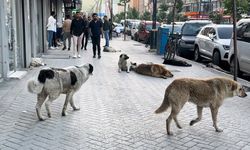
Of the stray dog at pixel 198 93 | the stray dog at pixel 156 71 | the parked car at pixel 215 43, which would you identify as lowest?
the stray dog at pixel 156 71

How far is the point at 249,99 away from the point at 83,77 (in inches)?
168

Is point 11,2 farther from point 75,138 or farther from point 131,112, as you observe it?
point 75,138

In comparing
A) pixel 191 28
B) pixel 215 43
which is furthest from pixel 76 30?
pixel 191 28

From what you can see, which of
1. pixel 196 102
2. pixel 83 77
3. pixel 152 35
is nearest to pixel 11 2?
pixel 83 77

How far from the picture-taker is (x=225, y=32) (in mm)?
16359

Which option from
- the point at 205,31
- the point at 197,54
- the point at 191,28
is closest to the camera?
the point at 205,31

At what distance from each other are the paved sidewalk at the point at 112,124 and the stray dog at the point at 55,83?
360 millimetres

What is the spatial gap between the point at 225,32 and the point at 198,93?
35.3 ft

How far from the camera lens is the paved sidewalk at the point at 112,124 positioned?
5.84 metres

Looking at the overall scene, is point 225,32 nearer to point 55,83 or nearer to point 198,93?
point 198,93

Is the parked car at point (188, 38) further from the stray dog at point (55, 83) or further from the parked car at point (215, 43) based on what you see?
the stray dog at point (55, 83)

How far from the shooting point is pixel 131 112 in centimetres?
777

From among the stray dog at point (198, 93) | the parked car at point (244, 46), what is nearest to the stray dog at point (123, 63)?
the parked car at point (244, 46)

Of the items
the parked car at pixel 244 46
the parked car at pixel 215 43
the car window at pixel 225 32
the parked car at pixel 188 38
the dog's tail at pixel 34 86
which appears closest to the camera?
the dog's tail at pixel 34 86
